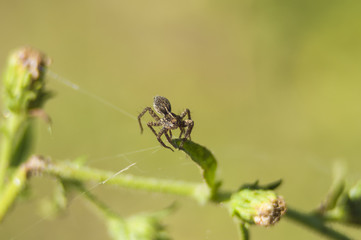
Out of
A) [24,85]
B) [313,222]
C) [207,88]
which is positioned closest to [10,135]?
[24,85]

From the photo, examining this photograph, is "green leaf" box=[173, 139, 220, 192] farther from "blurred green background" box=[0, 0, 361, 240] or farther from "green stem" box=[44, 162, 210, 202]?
"blurred green background" box=[0, 0, 361, 240]

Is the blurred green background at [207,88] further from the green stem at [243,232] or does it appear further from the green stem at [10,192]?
the green stem at [243,232]

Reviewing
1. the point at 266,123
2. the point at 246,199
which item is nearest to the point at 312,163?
the point at 266,123

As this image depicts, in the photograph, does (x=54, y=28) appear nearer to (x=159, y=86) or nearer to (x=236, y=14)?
(x=159, y=86)

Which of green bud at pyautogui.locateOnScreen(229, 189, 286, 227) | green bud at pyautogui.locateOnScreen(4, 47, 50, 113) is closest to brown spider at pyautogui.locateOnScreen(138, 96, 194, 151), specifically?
green bud at pyautogui.locateOnScreen(229, 189, 286, 227)

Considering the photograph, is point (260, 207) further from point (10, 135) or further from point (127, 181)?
point (10, 135)

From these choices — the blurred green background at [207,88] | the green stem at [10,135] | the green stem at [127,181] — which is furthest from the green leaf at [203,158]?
the blurred green background at [207,88]
